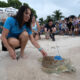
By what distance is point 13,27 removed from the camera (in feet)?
7.81

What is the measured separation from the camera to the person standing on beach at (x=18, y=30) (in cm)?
226

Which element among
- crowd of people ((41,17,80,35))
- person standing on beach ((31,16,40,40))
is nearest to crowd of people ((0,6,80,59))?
person standing on beach ((31,16,40,40))

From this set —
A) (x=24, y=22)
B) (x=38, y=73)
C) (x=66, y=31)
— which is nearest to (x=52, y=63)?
(x=38, y=73)

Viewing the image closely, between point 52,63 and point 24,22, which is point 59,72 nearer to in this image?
point 52,63

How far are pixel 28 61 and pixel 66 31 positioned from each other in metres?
6.33

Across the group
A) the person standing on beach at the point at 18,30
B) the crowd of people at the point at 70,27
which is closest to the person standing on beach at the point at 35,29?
the crowd of people at the point at 70,27

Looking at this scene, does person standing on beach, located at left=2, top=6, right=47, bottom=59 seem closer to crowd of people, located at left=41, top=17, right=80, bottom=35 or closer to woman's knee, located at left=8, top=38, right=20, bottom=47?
woman's knee, located at left=8, top=38, right=20, bottom=47

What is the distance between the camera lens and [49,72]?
6.35 ft

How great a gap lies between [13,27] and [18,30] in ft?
0.41

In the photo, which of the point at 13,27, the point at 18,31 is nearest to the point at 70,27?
the point at 18,31

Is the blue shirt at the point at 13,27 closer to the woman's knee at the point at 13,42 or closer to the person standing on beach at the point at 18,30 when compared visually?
the person standing on beach at the point at 18,30

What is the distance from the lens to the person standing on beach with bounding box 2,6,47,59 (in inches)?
89.0

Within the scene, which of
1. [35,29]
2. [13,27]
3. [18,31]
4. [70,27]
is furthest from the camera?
[70,27]

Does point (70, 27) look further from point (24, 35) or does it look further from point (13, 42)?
point (13, 42)
